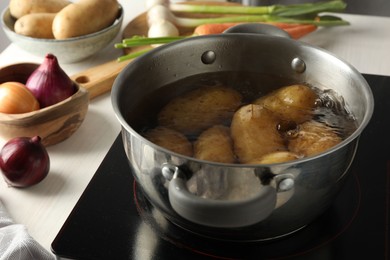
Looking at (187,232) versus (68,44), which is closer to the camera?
(187,232)

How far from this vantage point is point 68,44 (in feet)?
3.43

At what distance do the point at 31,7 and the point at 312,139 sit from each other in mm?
670

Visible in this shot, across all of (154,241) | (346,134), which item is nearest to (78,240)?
(154,241)

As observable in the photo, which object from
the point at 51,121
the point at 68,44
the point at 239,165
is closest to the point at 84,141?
the point at 51,121

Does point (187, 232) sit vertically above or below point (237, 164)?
below

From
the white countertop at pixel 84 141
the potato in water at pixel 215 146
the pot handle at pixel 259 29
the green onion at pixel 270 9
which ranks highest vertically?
the pot handle at pixel 259 29

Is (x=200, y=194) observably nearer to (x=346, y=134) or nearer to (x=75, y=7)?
(x=346, y=134)

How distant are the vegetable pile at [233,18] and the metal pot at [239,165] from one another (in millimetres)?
307

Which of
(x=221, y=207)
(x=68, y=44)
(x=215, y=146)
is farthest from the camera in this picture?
(x=68, y=44)

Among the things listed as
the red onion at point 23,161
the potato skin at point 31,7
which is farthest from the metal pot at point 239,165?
the potato skin at point 31,7

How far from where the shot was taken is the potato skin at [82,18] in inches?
41.4

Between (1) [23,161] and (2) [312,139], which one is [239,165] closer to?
(2) [312,139]

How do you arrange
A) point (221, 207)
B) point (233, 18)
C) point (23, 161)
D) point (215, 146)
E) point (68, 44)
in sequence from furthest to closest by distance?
point (233, 18) → point (68, 44) → point (23, 161) → point (215, 146) → point (221, 207)

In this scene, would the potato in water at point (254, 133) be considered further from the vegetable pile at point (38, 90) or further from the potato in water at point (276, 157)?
the vegetable pile at point (38, 90)
